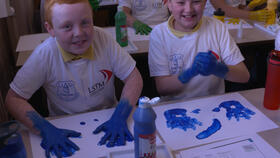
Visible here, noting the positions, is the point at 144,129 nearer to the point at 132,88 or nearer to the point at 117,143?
the point at 117,143

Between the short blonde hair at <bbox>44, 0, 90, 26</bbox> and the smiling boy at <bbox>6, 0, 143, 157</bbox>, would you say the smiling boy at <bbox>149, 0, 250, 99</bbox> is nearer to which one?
the smiling boy at <bbox>6, 0, 143, 157</bbox>

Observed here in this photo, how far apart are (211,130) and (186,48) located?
0.51 m

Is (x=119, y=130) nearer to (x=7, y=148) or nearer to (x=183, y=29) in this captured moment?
(x=7, y=148)

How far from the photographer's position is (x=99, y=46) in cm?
129

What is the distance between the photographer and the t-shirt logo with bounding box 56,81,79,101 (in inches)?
49.7

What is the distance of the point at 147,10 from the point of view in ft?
8.11

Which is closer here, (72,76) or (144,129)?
(144,129)

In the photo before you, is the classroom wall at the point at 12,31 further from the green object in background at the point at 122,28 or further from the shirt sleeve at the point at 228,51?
the shirt sleeve at the point at 228,51

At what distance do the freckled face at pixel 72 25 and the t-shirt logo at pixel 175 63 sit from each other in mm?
466

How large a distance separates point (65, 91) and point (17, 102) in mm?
218

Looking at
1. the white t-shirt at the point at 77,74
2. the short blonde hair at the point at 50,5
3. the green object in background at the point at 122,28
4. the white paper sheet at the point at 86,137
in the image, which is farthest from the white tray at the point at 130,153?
the green object in background at the point at 122,28

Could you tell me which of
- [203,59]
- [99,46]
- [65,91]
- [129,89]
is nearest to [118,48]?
[99,46]

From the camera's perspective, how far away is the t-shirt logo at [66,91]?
1263 millimetres

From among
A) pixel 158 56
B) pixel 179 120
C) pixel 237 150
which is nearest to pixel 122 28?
pixel 158 56
